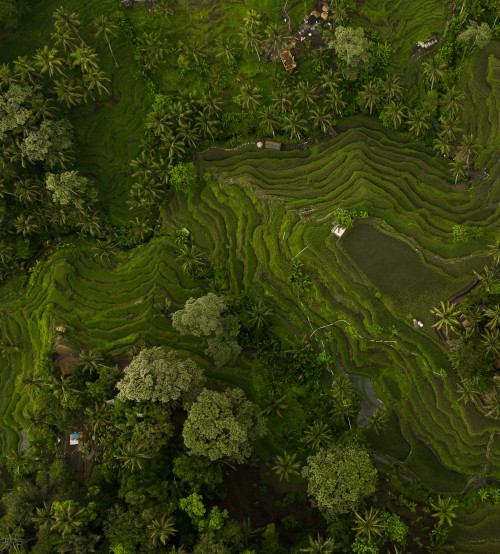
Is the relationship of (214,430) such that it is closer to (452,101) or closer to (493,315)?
(493,315)

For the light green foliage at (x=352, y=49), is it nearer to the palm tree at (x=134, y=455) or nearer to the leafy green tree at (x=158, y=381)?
the leafy green tree at (x=158, y=381)

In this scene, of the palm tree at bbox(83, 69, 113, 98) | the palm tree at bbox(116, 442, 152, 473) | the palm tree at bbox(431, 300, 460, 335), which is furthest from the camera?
the palm tree at bbox(83, 69, 113, 98)

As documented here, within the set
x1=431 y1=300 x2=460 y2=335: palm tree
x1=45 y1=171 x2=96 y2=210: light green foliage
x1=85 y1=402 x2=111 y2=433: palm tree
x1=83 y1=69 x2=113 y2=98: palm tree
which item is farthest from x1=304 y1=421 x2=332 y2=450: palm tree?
x1=83 y1=69 x2=113 y2=98: palm tree

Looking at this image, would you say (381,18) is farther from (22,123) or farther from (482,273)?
(22,123)

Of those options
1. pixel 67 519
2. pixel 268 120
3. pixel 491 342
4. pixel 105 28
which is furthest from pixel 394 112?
pixel 67 519

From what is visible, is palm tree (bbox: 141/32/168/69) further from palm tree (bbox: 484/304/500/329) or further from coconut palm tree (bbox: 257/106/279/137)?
palm tree (bbox: 484/304/500/329)

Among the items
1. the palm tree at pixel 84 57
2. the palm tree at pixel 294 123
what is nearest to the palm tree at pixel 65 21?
the palm tree at pixel 84 57
